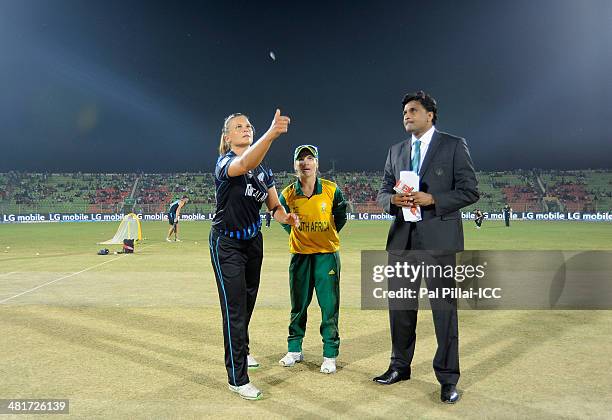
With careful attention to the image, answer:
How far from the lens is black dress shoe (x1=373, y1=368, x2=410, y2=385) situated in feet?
15.9

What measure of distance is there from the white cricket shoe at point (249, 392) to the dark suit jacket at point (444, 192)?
1.80 meters

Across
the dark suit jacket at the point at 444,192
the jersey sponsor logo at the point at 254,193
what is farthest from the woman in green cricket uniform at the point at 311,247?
the dark suit jacket at the point at 444,192

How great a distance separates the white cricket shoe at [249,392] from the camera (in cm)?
444

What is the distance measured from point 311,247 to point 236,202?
1319 millimetres

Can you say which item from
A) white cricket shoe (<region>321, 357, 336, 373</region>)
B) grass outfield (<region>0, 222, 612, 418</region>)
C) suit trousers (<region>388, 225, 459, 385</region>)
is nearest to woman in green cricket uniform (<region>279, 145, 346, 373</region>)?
white cricket shoe (<region>321, 357, 336, 373</region>)

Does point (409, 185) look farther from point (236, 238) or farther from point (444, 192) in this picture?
point (236, 238)

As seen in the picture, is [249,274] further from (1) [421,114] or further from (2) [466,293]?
(2) [466,293]

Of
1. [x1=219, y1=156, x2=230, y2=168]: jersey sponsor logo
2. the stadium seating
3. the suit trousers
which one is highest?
the stadium seating

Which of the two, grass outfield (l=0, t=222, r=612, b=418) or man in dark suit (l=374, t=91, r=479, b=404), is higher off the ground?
man in dark suit (l=374, t=91, r=479, b=404)

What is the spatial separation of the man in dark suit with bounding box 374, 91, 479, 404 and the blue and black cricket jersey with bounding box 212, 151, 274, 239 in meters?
1.24

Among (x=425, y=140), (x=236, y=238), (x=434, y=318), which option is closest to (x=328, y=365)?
(x=434, y=318)

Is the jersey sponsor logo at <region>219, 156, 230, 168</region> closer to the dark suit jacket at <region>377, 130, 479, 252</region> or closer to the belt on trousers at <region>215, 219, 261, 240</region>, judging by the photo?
the belt on trousers at <region>215, 219, 261, 240</region>

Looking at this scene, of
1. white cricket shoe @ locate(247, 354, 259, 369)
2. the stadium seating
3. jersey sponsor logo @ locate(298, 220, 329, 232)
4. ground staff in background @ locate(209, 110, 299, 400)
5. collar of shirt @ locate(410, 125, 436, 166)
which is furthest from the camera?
the stadium seating

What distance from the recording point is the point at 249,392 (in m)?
4.45
